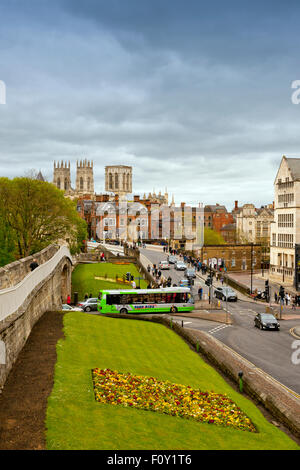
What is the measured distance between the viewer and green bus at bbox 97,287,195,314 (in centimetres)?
4125

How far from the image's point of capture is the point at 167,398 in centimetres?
1555

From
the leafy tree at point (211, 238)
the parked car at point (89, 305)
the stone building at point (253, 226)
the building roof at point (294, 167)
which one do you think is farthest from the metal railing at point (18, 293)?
the stone building at point (253, 226)

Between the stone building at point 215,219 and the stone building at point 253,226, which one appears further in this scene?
the stone building at point 215,219

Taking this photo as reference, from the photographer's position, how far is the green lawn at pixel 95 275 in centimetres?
5494

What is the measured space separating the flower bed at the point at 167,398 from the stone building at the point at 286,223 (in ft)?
175

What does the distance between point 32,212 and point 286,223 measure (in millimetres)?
39764

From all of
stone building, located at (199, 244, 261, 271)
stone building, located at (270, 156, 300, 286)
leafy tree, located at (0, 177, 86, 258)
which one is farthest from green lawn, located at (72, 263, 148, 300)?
stone building, located at (270, 156, 300, 286)

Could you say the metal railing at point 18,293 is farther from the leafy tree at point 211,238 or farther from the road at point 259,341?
the leafy tree at point 211,238

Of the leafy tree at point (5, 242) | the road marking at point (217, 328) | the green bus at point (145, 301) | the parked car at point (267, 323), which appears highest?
the leafy tree at point (5, 242)

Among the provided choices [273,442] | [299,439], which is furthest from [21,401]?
[299,439]

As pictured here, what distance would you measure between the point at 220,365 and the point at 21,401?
1292 cm

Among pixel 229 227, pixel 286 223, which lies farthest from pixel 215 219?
pixel 286 223
